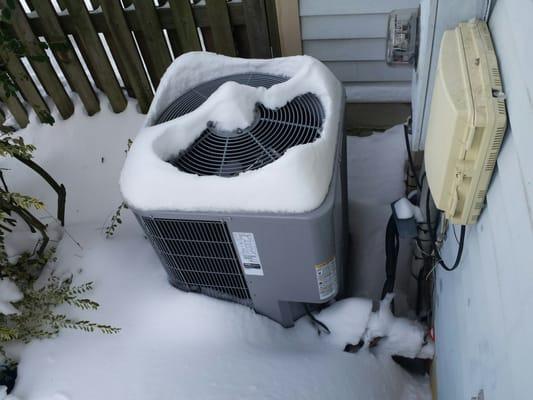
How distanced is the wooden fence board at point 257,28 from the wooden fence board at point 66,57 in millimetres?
945

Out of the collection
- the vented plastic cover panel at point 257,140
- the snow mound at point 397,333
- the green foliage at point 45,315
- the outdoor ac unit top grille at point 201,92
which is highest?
the outdoor ac unit top grille at point 201,92

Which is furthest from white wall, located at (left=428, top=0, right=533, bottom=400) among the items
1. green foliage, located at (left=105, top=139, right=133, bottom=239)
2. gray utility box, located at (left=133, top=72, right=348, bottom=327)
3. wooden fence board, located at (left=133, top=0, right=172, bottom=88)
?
wooden fence board, located at (left=133, top=0, right=172, bottom=88)

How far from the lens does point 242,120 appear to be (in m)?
1.40

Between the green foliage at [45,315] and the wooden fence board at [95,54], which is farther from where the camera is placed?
the wooden fence board at [95,54]

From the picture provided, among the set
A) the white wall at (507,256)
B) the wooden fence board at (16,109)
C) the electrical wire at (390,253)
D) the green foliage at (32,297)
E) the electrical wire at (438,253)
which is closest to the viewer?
the white wall at (507,256)

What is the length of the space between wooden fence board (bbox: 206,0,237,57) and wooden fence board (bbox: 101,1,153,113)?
1.41ft

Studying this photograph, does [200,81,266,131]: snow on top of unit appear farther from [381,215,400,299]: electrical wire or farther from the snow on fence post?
the snow on fence post

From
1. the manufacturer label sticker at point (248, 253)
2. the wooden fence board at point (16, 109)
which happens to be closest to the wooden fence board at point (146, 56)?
the wooden fence board at point (16, 109)

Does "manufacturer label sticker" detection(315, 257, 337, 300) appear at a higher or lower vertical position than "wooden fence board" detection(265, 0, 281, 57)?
lower

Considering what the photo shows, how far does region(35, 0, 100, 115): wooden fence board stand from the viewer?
7.34 feet

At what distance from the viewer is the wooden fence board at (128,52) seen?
7.14 ft

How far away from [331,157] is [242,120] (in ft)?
0.97

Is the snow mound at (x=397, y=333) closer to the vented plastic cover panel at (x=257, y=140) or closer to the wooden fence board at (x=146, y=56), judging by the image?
the vented plastic cover panel at (x=257, y=140)

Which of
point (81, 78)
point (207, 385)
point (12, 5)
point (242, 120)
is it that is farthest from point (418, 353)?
point (12, 5)
